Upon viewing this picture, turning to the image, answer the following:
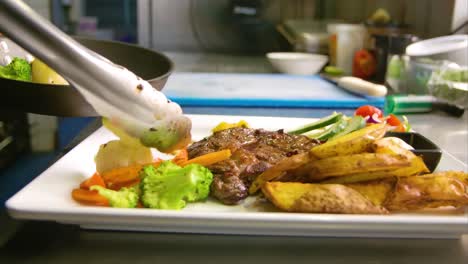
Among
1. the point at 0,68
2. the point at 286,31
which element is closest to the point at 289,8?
the point at 286,31

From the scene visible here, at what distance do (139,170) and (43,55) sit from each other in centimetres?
30

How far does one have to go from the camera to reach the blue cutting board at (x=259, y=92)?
5.95 ft

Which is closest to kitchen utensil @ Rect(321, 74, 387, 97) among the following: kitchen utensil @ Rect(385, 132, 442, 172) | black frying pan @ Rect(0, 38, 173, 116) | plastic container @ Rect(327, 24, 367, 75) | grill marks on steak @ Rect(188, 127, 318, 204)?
plastic container @ Rect(327, 24, 367, 75)

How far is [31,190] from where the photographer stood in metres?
0.81

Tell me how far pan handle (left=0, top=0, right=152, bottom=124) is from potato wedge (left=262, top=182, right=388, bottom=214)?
0.76 feet

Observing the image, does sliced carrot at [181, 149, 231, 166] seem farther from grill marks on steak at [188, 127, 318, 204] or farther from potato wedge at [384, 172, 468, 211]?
potato wedge at [384, 172, 468, 211]

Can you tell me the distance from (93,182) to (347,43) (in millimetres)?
1931

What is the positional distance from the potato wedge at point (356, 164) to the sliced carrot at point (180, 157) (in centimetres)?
24

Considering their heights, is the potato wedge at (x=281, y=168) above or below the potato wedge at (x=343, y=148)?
below

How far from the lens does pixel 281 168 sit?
2.89ft

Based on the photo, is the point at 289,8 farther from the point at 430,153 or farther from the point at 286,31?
the point at 430,153

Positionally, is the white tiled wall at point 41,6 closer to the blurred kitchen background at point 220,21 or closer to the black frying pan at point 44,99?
the blurred kitchen background at point 220,21

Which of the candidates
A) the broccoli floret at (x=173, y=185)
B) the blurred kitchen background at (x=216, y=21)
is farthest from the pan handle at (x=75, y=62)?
the blurred kitchen background at (x=216, y=21)

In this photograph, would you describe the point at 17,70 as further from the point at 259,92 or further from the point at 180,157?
the point at 259,92
